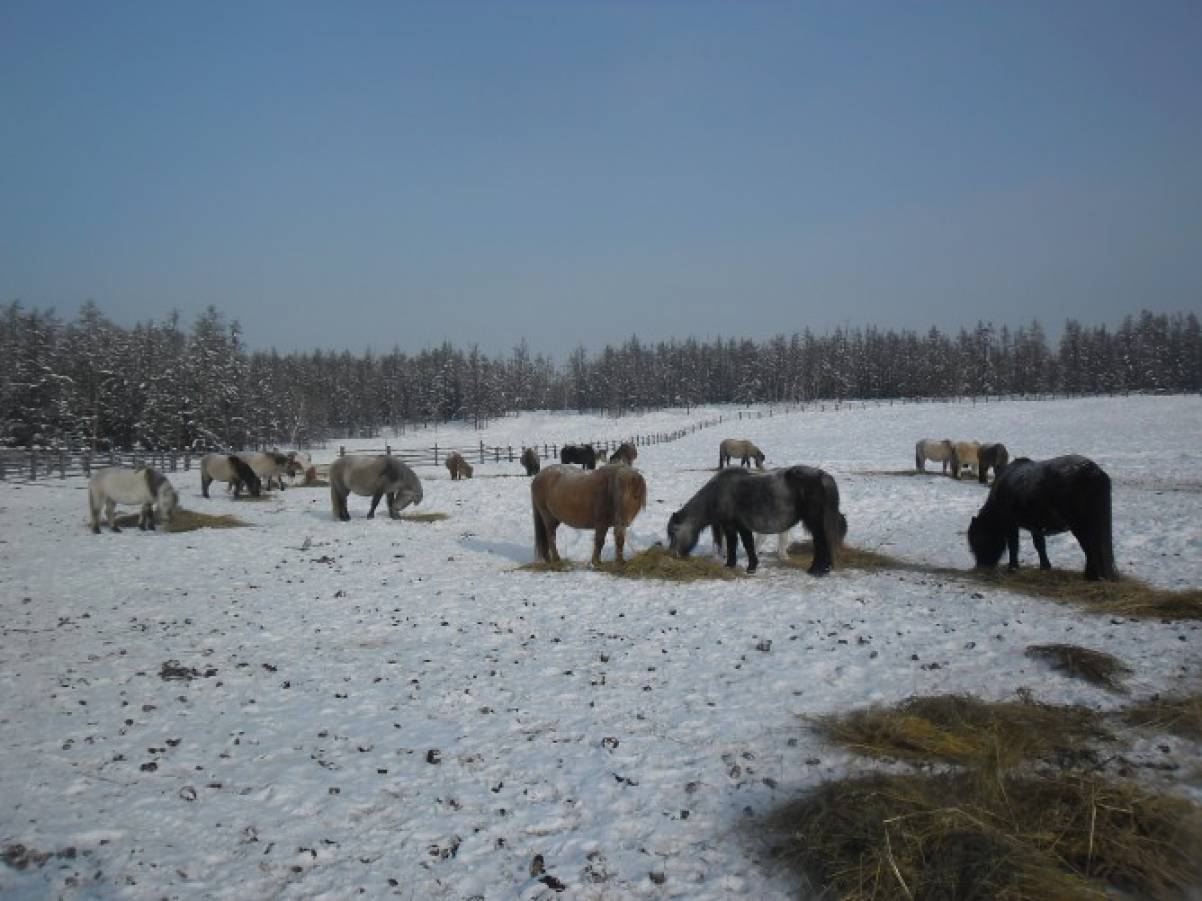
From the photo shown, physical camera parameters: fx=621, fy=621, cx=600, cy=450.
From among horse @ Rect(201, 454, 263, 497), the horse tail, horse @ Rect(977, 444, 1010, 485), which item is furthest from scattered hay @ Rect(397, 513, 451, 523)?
horse @ Rect(977, 444, 1010, 485)

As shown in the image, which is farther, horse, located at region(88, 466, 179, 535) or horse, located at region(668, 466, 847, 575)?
horse, located at region(88, 466, 179, 535)

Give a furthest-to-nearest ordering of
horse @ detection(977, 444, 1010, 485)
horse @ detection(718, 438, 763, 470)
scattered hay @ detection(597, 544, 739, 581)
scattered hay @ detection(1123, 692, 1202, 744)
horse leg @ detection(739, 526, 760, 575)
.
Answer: horse @ detection(718, 438, 763, 470) < horse @ detection(977, 444, 1010, 485) < horse leg @ detection(739, 526, 760, 575) < scattered hay @ detection(597, 544, 739, 581) < scattered hay @ detection(1123, 692, 1202, 744)

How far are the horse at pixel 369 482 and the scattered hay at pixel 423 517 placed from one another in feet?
1.04

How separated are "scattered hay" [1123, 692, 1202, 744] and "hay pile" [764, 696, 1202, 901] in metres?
0.82

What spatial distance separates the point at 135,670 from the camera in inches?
263

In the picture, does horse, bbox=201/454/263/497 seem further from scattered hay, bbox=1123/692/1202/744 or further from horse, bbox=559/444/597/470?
scattered hay, bbox=1123/692/1202/744

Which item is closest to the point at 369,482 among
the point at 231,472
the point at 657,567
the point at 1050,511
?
the point at 231,472

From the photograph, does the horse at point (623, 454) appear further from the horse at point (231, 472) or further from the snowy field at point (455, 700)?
the snowy field at point (455, 700)

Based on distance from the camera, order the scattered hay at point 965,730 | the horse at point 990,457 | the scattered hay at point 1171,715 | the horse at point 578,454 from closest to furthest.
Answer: the scattered hay at point 965,730 → the scattered hay at point 1171,715 → the horse at point 990,457 → the horse at point 578,454

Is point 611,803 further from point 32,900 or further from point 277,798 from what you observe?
point 32,900

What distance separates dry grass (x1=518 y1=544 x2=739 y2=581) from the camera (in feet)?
33.8

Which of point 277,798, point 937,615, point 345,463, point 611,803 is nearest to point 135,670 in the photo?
point 277,798

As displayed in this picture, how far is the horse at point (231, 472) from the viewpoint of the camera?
74.0 feet

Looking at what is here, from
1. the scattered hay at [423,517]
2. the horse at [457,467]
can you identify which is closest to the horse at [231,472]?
the scattered hay at [423,517]
